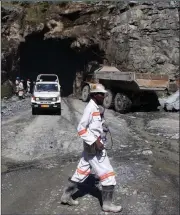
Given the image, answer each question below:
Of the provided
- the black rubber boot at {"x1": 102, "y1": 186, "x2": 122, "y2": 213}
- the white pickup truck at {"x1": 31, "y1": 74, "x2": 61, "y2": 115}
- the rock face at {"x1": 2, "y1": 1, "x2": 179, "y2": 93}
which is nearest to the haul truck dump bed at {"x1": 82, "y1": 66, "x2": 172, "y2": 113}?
the rock face at {"x1": 2, "y1": 1, "x2": 179, "y2": 93}

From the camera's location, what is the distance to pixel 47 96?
5.35m

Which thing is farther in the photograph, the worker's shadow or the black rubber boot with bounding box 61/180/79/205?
the worker's shadow

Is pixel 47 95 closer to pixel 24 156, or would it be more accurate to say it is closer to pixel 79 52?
pixel 79 52

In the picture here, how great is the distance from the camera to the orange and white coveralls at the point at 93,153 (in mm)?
4771

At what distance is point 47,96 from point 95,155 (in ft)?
3.62

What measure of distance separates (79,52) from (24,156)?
11.3ft

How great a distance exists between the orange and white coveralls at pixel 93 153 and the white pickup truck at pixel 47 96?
1.73ft

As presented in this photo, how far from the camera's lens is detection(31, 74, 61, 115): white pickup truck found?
5039 mm

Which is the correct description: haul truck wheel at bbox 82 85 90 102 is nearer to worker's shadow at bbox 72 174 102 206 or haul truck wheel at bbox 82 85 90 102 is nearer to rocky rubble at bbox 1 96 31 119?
rocky rubble at bbox 1 96 31 119

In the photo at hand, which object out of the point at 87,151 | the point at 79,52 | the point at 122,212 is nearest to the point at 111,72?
the point at 79,52

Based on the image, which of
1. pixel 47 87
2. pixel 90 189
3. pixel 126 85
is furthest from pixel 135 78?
pixel 90 189

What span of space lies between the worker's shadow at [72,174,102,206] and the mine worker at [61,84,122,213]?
1.19 feet

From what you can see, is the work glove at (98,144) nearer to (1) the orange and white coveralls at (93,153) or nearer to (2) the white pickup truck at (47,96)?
(1) the orange and white coveralls at (93,153)

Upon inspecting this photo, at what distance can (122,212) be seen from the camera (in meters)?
5.22
